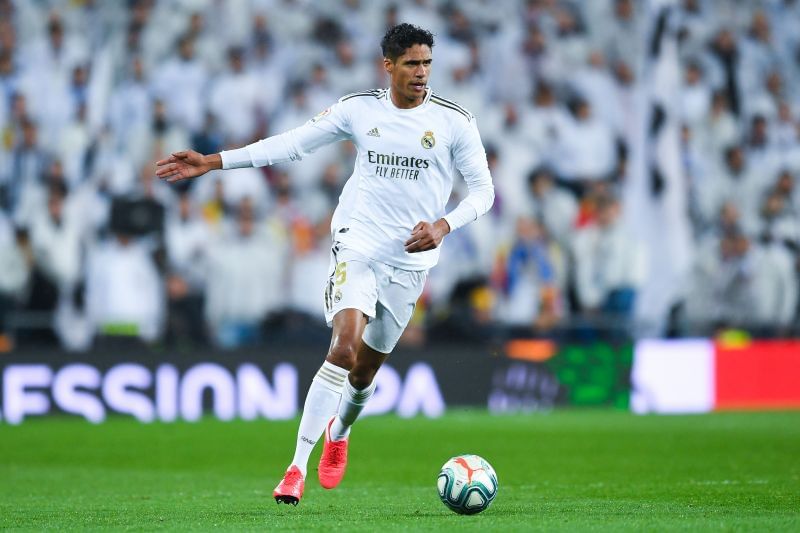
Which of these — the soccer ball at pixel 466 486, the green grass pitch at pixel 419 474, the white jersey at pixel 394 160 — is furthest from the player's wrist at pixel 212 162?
the soccer ball at pixel 466 486

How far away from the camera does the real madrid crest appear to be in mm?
8766

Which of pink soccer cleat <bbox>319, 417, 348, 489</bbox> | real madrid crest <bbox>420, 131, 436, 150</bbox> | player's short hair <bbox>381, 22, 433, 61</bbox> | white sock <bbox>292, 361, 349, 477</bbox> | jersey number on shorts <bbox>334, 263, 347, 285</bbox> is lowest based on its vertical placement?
pink soccer cleat <bbox>319, 417, 348, 489</bbox>

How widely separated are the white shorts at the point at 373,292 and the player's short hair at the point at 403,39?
47.9 inches

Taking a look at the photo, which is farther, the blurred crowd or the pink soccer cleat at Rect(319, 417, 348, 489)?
the blurred crowd

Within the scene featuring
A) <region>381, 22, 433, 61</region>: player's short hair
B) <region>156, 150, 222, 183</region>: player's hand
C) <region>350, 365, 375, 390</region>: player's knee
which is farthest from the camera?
<region>350, 365, 375, 390</region>: player's knee

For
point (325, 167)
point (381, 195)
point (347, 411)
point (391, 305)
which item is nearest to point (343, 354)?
point (391, 305)

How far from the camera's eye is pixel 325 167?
19.1 meters

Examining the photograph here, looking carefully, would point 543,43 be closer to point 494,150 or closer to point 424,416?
point 494,150

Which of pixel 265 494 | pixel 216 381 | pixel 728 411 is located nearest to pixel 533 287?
pixel 728 411

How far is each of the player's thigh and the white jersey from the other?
0.09 m

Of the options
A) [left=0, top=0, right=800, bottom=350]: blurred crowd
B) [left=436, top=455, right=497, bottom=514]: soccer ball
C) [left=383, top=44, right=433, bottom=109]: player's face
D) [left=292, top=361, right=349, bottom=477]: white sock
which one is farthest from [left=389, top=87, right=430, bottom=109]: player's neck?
[left=0, top=0, right=800, bottom=350]: blurred crowd

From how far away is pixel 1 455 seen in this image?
13055mm

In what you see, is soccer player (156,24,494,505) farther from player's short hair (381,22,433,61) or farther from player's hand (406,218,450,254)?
player's hand (406,218,450,254)

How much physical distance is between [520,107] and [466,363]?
14.4ft
